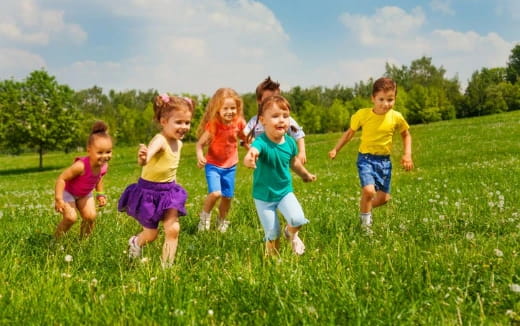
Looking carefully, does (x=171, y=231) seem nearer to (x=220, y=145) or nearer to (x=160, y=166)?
(x=160, y=166)

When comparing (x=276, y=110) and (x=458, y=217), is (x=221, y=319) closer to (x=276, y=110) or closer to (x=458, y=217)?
(x=276, y=110)

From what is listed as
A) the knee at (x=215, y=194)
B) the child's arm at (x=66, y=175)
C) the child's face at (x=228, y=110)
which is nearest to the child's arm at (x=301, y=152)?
the child's face at (x=228, y=110)

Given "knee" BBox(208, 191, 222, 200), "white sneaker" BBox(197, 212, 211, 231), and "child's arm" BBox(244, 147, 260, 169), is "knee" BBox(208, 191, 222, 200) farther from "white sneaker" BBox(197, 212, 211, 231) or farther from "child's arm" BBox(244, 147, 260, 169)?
"child's arm" BBox(244, 147, 260, 169)

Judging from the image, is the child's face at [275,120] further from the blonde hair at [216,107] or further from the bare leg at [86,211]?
the bare leg at [86,211]

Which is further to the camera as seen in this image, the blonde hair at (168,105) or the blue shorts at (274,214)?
the blonde hair at (168,105)

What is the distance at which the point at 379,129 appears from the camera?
23.3ft

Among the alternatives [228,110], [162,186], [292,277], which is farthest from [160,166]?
[292,277]

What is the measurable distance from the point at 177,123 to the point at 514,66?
Result: 396 feet

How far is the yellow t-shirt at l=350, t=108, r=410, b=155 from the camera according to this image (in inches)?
280

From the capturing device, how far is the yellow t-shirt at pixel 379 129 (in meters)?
7.12

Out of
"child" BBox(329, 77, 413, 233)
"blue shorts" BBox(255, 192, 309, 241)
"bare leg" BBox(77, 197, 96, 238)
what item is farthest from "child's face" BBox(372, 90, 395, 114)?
"bare leg" BBox(77, 197, 96, 238)

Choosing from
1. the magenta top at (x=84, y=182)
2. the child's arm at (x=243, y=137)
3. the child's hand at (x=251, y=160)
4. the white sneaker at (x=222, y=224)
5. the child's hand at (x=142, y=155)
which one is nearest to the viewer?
the child's hand at (x=251, y=160)

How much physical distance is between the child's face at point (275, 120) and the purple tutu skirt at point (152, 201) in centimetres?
133

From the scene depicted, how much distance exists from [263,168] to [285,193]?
1.30 ft
